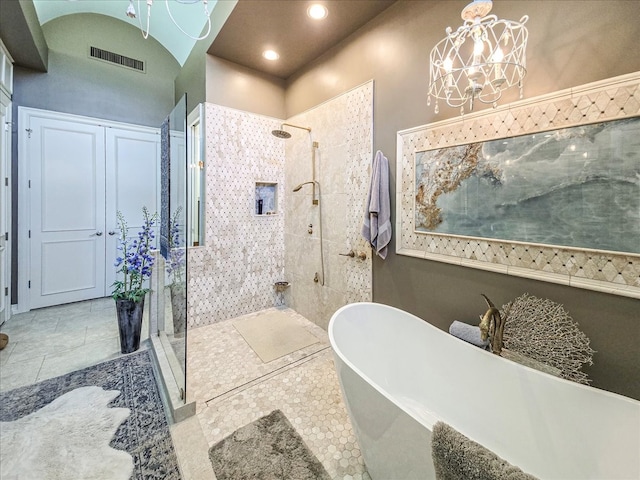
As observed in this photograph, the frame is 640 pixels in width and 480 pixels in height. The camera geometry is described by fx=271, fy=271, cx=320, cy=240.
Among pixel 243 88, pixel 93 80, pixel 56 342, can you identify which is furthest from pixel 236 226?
pixel 93 80

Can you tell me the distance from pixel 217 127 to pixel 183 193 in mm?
1351

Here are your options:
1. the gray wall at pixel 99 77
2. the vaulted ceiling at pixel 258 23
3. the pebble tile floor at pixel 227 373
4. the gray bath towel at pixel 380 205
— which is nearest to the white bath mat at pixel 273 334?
the pebble tile floor at pixel 227 373

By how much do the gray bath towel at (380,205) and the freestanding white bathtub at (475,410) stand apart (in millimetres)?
657

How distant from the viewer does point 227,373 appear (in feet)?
7.23

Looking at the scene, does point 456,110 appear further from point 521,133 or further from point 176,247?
point 176,247

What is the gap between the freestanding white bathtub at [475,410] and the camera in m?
1.05

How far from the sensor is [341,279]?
2734mm

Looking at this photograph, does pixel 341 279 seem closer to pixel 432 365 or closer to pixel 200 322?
pixel 432 365

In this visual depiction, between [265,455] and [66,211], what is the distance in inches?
156

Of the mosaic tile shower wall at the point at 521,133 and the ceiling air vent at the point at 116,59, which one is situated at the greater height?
the ceiling air vent at the point at 116,59

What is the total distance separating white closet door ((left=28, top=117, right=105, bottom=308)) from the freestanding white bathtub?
3842mm

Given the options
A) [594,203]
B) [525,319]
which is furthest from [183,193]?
[594,203]

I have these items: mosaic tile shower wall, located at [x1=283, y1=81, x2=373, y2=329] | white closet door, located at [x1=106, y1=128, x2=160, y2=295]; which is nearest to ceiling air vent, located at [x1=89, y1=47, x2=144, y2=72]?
white closet door, located at [x1=106, y1=128, x2=160, y2=295]

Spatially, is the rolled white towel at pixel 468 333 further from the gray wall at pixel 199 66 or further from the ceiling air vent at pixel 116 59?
the ceiling air vent at pixel 116 59
